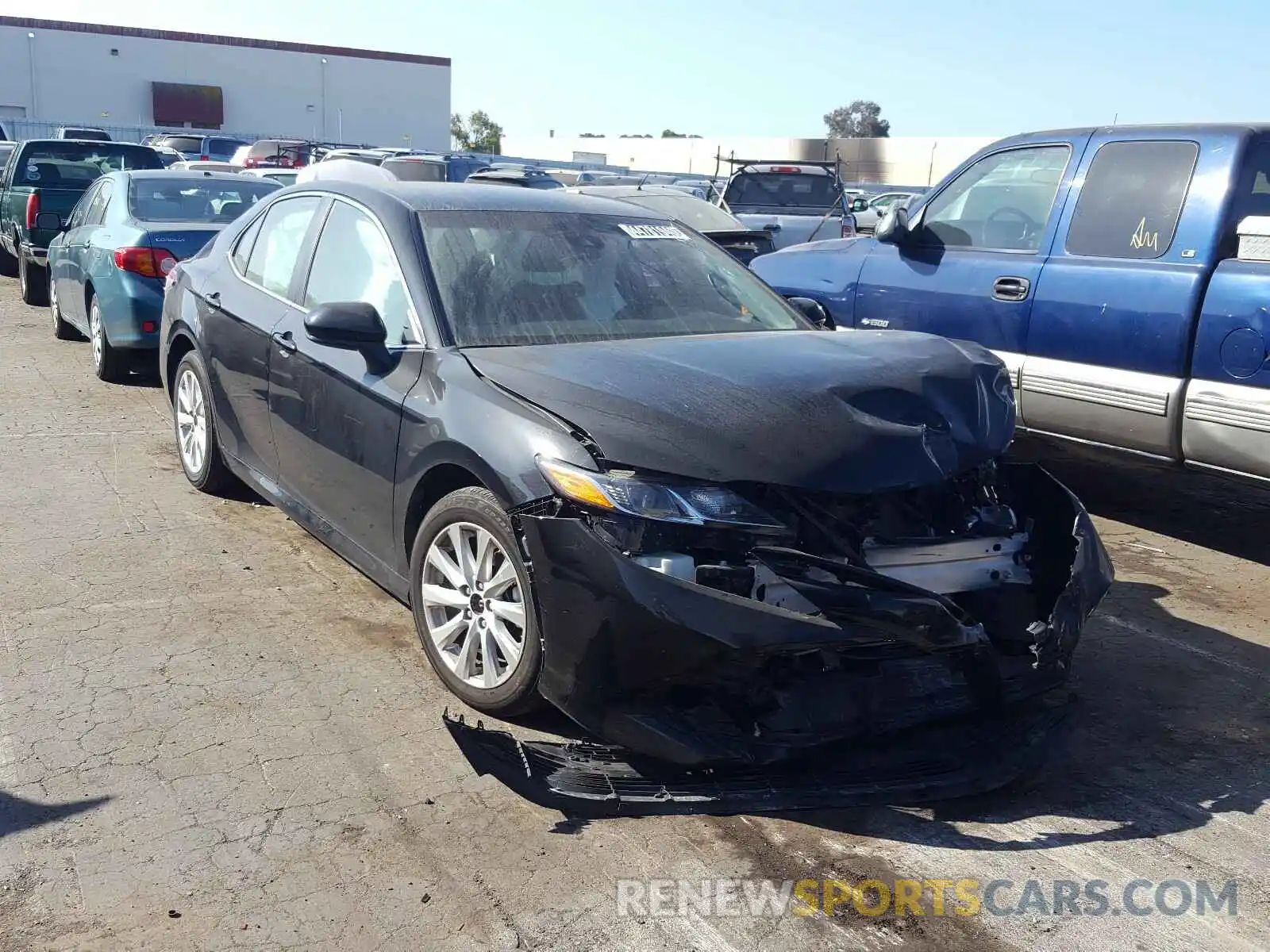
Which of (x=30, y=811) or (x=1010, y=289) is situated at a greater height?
(x=1010, y=289)

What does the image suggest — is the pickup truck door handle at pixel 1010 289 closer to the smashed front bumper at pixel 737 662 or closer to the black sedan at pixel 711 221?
the smashed front bumper at pixel 737 662

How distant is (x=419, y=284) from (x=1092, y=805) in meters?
2.82

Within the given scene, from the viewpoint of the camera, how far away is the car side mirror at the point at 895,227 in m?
7.20

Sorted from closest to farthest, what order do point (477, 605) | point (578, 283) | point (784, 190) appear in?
point (477, 605), point (578, 283), point (784, 190)

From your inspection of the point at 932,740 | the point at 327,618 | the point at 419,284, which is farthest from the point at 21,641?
the point at 932,740

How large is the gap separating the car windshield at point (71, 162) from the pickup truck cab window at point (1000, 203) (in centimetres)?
1119

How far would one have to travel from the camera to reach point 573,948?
287 centimetres

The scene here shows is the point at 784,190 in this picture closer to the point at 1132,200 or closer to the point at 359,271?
the point at 1132,200

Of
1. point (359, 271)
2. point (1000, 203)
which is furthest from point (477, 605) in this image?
point (1000, 203)

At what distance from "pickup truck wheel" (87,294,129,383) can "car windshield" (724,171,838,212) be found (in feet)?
30.6

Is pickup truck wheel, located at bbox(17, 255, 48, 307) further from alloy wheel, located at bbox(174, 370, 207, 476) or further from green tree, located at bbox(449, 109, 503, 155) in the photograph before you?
green tree, located at bbox(449, 109, 503, 155)

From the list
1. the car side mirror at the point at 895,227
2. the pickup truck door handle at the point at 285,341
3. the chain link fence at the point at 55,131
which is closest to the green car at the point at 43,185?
the pickup truck door handle at the point at 285,341

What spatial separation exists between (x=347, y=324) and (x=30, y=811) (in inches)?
72.1

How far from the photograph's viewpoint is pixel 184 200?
32.3ft
